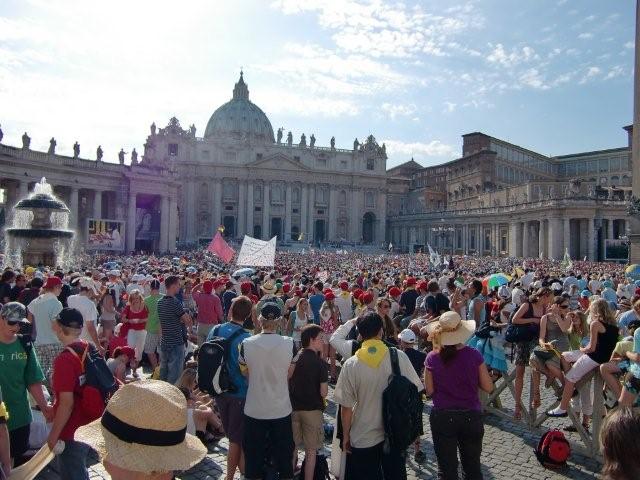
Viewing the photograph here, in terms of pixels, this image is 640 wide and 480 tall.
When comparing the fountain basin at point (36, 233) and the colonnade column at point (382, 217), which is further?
the colonnade column at point (382, 217)

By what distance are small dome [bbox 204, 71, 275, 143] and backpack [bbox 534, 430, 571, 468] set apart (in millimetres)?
98639

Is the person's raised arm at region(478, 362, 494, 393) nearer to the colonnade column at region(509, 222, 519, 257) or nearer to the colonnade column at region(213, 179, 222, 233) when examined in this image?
the colonnade column at region(509, 222, 519, 257)

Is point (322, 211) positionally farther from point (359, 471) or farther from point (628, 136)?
point (359, 471)

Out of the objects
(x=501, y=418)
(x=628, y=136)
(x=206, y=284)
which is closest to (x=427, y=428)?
(x=501, y=418)

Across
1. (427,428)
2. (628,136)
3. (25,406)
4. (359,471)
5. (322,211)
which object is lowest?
(427,428)

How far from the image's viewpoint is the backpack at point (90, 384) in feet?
13.6

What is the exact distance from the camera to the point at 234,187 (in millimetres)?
86375

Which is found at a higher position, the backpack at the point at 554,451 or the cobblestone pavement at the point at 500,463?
the backpack at the point at 554,451

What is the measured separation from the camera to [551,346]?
7250mm

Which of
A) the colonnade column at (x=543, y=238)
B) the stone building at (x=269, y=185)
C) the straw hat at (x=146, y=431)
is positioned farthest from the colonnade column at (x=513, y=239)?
the straw hat at (x=146, y=431)

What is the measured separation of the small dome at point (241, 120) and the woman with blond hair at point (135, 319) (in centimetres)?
9428

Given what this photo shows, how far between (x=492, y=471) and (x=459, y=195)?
81.8m

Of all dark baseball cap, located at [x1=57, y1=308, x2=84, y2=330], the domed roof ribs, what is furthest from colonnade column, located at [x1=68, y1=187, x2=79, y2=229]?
the domed roof ribs

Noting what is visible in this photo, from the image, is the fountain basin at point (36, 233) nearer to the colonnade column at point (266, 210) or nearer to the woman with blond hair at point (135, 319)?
the woman with blond hair at point (135, 319)
